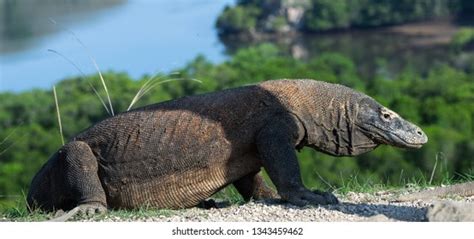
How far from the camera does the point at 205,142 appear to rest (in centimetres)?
741

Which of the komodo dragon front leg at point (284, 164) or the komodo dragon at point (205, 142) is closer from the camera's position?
the komodo dragon front leg at point (284, 164)

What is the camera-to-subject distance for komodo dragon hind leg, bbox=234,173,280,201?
7.86 meters

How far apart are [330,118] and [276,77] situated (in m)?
69.4

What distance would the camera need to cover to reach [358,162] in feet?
138

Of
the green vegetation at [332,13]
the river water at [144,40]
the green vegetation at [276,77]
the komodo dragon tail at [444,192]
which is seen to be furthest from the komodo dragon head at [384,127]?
the green vegetation at [332,13]

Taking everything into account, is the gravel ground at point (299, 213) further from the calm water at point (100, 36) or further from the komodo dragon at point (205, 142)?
the calm water at point (100, 36)

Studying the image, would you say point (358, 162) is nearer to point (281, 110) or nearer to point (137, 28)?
point (281, 110)

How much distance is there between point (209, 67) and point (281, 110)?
89.2 m

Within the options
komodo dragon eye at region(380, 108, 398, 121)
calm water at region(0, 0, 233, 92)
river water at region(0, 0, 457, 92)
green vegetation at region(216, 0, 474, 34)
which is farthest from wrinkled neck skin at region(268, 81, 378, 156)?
green vegetation at region(216, 0, 474, 34)

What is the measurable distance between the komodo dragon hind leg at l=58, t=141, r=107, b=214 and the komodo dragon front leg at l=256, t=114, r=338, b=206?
1301 millimetres

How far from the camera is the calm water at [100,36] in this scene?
228 ft

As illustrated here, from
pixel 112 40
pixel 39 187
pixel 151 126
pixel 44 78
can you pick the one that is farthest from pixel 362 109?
pixel 112 40

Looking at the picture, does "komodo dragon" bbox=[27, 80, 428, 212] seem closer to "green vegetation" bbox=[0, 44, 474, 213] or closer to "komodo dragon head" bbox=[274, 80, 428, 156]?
"komodo dragon head" bbox=[274, 80, 428, 156]

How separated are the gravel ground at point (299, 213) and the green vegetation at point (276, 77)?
1951cm
